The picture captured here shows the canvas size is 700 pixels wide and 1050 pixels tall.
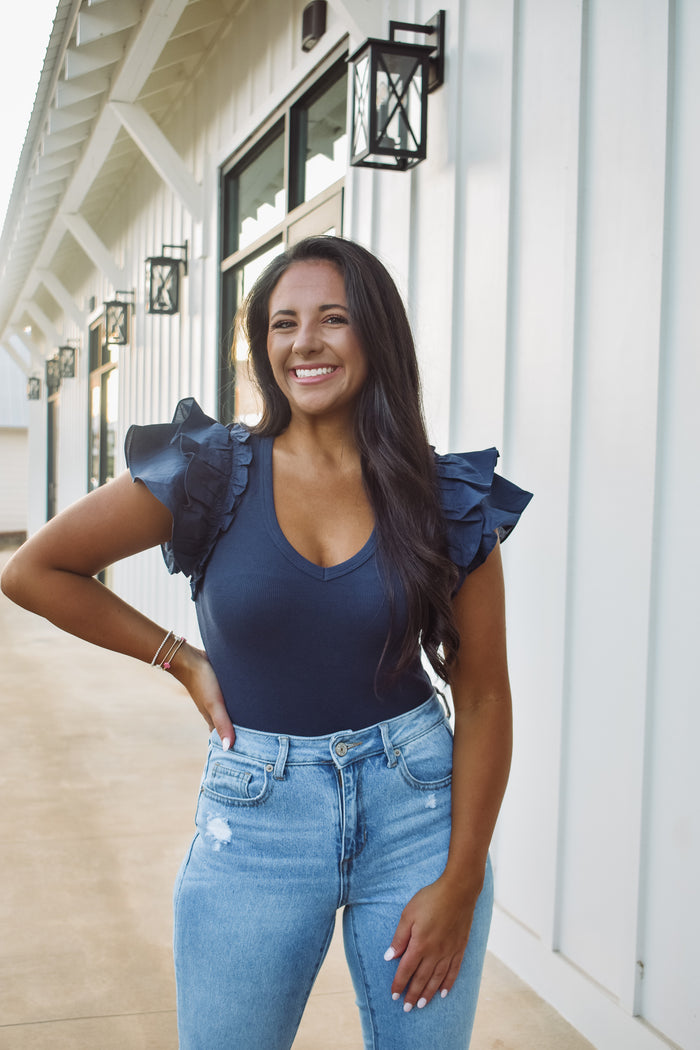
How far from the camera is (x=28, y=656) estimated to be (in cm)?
657

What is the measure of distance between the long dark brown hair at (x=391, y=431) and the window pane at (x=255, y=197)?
360cm

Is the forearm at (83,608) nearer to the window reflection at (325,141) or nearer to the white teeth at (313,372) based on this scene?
the white teeth at (313,372)

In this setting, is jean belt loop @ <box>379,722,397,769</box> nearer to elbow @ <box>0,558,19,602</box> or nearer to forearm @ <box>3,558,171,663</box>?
forearm @ <box>3,558,171,663</box>

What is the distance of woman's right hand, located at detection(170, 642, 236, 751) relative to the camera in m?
1.15

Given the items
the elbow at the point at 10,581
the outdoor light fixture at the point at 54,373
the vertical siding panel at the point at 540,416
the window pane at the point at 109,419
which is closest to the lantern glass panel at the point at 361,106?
the vertical siding panel at the point at 540,416

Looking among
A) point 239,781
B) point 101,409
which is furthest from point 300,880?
point 101,409

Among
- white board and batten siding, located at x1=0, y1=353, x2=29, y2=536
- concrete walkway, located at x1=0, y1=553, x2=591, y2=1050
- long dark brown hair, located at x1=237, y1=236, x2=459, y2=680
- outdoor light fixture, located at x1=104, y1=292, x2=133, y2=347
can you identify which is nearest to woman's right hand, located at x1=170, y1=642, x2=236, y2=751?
long dark brown hair, located at x1=237, y1=236, x2=459, y2=680

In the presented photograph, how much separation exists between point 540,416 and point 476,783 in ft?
4.27

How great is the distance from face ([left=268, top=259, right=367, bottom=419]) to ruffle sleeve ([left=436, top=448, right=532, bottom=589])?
179 millimetres

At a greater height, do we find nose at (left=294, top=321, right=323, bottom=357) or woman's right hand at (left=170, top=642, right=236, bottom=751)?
nose at (left=294, top=321, right=323, bottom=357)

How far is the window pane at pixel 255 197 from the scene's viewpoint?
15.9ft

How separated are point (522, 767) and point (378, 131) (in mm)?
1925

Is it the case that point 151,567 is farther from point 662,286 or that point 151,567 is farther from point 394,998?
point 394,998

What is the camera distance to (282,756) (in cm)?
111
